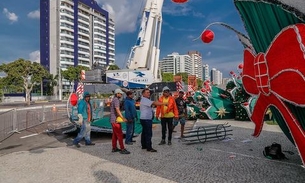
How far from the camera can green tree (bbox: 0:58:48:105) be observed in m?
46.2

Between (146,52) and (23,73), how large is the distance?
34790mm

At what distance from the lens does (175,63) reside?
132625mm

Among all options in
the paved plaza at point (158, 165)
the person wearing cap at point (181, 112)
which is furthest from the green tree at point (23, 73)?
the paved plaza at point (158, 165)

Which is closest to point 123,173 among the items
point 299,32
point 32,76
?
point 299,32

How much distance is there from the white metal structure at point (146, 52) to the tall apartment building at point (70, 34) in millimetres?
56122

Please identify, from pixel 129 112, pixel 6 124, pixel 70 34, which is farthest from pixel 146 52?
pixel 70 34

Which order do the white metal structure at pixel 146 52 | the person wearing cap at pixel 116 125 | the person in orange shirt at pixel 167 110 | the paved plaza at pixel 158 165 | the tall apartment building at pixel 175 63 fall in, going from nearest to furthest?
the paved plaza at pixel 158 165 < the person wearing cap at pixel 116 125 < the person in orange shirt at pixel 167 110 < the white metal structure at pixel 146 52 < the tall apartment building at pixel 175 63

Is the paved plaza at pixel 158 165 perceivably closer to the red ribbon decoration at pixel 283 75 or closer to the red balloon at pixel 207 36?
the red ribbon decoration at pixel 283 75

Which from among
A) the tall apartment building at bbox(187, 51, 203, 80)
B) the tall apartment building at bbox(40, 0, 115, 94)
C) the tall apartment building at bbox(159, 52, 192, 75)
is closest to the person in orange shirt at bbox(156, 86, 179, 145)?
the tall apartment building at bbox(40, 0, 115, 94)

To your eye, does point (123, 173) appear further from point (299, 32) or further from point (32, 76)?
point (32, 76)

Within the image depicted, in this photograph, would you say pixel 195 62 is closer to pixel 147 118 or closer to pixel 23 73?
pixel 23 73

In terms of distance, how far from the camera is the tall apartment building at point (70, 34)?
75250mm

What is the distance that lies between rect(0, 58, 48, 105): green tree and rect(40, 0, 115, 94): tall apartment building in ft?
73.7

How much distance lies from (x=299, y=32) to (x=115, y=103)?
16.7 ft
